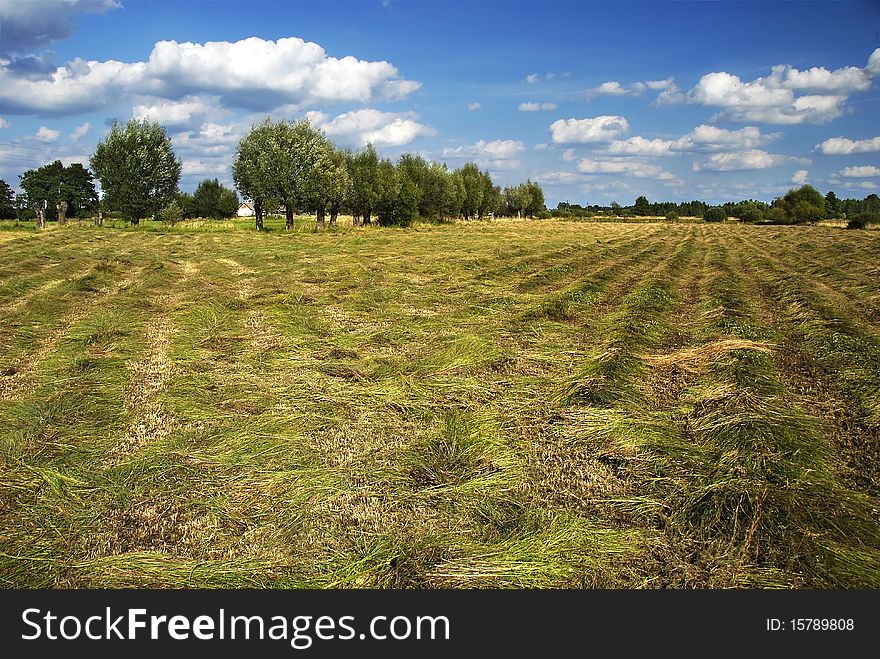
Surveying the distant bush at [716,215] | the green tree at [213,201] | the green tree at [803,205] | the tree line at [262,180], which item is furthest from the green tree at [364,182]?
the distant bush at [716,215]

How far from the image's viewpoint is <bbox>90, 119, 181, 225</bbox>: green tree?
4384 cm

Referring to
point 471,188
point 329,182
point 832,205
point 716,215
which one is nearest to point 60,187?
point 329,182

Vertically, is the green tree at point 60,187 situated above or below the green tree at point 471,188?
below

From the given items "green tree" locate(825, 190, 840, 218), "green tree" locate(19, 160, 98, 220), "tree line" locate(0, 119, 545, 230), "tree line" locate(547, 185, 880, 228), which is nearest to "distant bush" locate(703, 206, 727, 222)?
"tree line" locate(547, 185, 880, 228)

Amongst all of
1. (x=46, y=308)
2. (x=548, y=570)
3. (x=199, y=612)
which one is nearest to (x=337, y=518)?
(x=199, y=612)

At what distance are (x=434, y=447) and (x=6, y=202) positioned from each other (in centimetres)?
6808

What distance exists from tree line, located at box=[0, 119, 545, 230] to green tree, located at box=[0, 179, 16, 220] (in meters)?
0.09

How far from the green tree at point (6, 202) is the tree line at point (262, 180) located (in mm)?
87

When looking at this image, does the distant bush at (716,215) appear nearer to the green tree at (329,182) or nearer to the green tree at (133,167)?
the green tree at (329,182)

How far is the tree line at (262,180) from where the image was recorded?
44375 mm

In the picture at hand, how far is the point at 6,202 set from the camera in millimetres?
55875

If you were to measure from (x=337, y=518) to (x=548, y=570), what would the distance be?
160 centimetres

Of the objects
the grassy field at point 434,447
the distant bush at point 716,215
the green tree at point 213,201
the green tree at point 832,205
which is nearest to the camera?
the grassy field at point 434,447

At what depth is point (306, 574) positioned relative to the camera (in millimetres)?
3547
